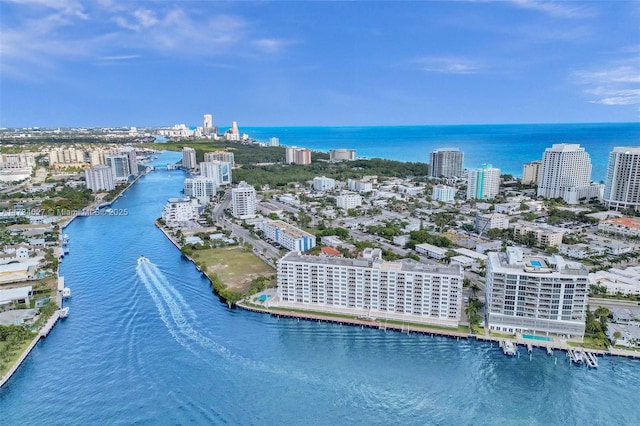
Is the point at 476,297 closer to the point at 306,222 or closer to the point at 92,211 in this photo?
the point at 306,222

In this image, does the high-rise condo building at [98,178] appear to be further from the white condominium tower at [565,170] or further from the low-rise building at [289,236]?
the white condominium tower at [565,170]

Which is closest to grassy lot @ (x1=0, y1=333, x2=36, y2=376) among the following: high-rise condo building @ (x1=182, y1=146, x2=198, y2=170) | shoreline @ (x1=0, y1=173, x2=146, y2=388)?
shoreline @ (x1=0, y1=173, x2=146, y2=388)

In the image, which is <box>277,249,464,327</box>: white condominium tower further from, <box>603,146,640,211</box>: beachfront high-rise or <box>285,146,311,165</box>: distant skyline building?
<box>285,146,311,165</box>: distant skyline building

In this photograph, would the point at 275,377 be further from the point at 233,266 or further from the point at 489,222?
the point at 489,222

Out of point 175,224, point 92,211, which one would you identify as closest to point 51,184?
point 92,211

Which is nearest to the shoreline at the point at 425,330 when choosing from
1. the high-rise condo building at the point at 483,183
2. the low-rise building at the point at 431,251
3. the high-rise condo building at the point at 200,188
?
the low-rise building at the point at 431,251
